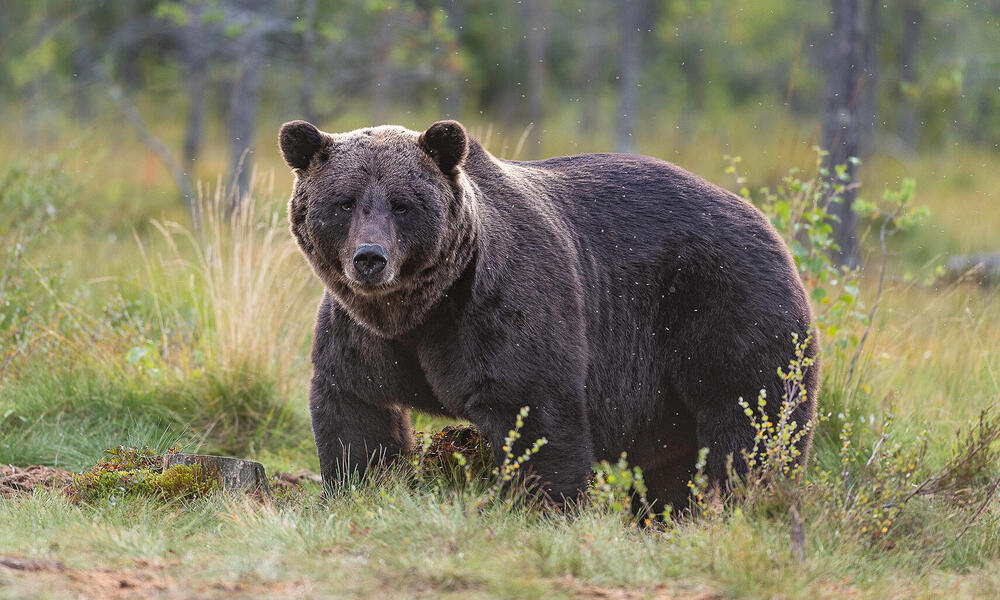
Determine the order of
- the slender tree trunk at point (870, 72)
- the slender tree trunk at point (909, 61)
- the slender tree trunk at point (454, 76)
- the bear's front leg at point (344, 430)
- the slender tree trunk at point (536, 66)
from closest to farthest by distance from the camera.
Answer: the bear's front leg at point (344, 430) → the slender tree trunk at point (454, 76) → the slender tree trunk at point (870, 72) → the slender tree trunk at point (536, 66) → the slender tree trunk at point (909, 61)

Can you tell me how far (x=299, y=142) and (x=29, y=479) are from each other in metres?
2.37

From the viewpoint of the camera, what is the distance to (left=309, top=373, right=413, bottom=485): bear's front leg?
4.89 m

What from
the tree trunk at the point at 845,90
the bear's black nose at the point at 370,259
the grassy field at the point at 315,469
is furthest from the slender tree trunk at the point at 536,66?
the bear's black nose at the point at 370,259

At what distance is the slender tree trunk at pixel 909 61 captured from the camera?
25.4 meters

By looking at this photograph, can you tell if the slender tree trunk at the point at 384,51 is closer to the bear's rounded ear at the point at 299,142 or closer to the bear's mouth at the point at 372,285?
the bear's rounded ear at the point at 299,142

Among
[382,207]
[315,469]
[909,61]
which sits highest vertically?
[909,61]

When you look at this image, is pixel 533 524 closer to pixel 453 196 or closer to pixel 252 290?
pixel 453 196

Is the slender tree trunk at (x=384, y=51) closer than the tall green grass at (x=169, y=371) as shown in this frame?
No

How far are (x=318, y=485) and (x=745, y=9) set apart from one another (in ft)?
74.5

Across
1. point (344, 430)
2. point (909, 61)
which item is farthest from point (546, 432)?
point (909, 61)

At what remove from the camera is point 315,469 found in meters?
6.54

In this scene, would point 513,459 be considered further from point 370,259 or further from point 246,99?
point 246,99

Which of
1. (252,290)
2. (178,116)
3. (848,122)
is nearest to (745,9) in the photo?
(178,116)

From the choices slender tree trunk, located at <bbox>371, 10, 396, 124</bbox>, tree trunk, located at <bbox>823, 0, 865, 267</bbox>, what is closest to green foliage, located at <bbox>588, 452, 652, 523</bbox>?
tree trunk, located at <bbox>823, 0, 865, 267</bbox>
